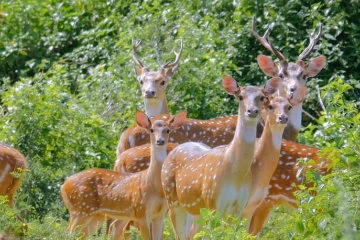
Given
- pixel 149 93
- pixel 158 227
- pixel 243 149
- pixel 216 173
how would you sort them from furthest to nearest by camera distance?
pixel 149 93, pixel 158 227, pixel 216 173, pixel 243 149

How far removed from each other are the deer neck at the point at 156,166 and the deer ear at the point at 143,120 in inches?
8.6

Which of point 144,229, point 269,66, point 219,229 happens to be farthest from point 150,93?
point 219,229

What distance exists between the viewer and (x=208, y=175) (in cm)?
1012

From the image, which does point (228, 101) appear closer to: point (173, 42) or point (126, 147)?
point (173, 42)

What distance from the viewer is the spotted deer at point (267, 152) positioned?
10375mm

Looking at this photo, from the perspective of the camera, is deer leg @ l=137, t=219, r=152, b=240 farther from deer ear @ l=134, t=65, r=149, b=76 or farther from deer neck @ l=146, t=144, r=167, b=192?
deer ear @ l=134, t=65, r=149, b=76

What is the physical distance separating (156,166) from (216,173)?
1.26 metres

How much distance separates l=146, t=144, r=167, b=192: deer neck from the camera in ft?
36.6

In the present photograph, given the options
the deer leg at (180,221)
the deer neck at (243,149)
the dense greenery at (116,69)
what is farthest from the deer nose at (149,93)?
the deer neck at (243,149)

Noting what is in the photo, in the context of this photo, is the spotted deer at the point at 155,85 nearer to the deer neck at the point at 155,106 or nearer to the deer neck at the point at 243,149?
the deer neck at the point at 155,106

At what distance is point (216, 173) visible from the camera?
32.9ft

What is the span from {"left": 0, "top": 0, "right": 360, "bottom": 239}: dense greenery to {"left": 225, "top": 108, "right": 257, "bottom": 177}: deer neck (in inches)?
21.3

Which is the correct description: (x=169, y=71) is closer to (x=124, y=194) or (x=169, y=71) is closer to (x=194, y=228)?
(x=124, y=194)

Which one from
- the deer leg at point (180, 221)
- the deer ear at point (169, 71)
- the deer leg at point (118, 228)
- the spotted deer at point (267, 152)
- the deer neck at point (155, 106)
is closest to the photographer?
the spotted deer at point (267, 152)
